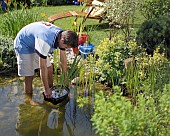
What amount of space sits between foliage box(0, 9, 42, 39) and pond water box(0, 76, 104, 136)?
166 centimetres

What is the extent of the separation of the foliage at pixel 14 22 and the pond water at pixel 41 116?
1.66 m

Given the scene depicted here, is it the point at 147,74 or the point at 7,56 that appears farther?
the point at 7,56

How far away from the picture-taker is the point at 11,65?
658 cm

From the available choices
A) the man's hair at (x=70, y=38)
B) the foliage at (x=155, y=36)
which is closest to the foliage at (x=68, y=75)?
the man's hair at (x=70, y=38)

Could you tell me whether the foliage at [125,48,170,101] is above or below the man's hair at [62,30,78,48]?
below

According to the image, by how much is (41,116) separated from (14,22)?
2654 mm

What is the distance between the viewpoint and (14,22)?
23.2 feet

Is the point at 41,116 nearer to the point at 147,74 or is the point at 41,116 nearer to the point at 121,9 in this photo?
the point at 147,74

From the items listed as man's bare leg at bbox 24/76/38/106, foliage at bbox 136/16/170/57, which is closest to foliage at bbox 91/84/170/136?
man's bare leg at bbox 24/76/38/106

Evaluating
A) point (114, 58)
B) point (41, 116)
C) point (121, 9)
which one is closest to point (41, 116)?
point (41, 116)

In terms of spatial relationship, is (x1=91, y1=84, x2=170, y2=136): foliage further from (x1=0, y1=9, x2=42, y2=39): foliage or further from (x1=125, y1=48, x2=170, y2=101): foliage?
(x1=0, y1=9, x2=42, y2=39): foliage

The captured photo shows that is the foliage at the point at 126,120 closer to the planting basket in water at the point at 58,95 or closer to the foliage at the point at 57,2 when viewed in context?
the planting basket in water at the point at 58,95

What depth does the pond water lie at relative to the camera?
15.4 feet

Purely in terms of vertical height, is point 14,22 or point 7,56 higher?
point 14,22
